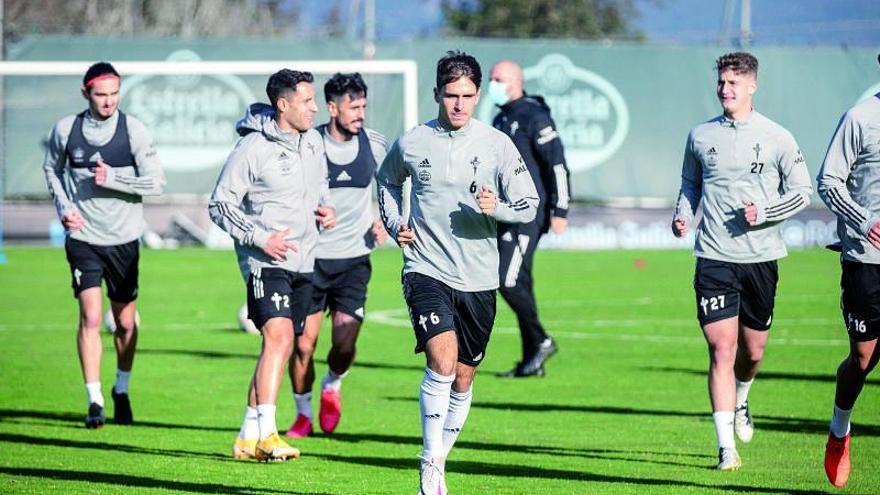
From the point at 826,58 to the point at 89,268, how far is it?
2459cm

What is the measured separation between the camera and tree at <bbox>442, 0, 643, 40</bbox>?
1641 inches

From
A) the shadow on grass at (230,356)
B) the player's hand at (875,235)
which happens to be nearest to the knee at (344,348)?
the shadow on grass at (230,356)

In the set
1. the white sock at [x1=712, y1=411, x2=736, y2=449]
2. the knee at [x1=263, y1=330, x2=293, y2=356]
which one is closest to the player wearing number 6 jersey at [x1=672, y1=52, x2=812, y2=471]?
the white sock at [x1=712, y1=411, x2=736, y2=449]

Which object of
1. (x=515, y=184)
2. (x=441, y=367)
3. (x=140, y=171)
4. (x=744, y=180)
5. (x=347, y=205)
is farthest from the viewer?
(x=140, y=171)

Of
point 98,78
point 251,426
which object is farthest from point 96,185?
point 251,426

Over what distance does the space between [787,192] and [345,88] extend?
3.27 metres

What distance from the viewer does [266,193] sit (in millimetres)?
10375

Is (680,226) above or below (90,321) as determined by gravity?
above

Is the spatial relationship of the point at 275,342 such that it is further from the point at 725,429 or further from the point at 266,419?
the point at 725,429

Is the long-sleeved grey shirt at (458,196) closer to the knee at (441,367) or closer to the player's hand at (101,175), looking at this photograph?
the knee at (441,367)

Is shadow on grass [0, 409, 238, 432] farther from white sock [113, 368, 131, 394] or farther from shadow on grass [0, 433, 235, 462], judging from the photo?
shadow on grass [0, 433, 235, 462]

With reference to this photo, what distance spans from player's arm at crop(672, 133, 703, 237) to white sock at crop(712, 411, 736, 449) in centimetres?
115

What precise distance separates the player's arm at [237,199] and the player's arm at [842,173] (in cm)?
346

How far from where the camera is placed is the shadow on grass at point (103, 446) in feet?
34.4
